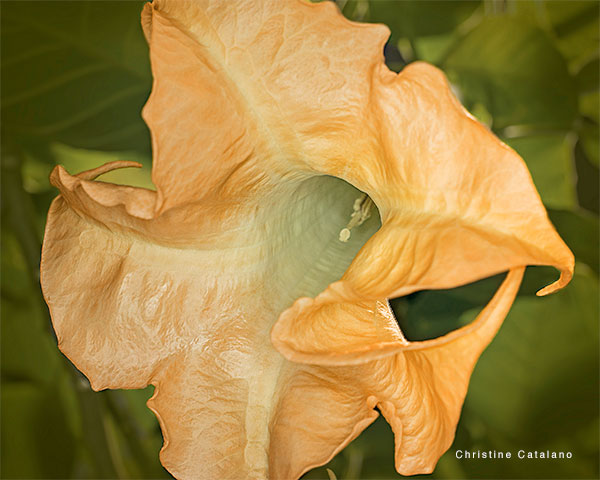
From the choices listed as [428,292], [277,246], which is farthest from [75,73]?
[428,292]

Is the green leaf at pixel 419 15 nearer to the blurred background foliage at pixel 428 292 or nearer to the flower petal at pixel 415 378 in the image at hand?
the blurred background foliage at pixel 428 292

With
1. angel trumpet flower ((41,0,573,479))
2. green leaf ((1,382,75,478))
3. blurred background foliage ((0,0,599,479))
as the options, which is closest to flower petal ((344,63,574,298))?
angel trumpet flower ((41,0,573,479))

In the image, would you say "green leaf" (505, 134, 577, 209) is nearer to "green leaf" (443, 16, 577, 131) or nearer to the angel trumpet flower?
"green leaf" (443, 16, 577, 131)

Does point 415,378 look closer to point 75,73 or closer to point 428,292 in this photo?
point 428,292

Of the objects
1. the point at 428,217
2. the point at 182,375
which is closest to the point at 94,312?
the point at 182,375

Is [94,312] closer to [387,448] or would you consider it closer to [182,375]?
[182,375]

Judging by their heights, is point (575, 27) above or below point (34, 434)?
above

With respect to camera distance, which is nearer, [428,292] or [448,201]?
[448,201]
